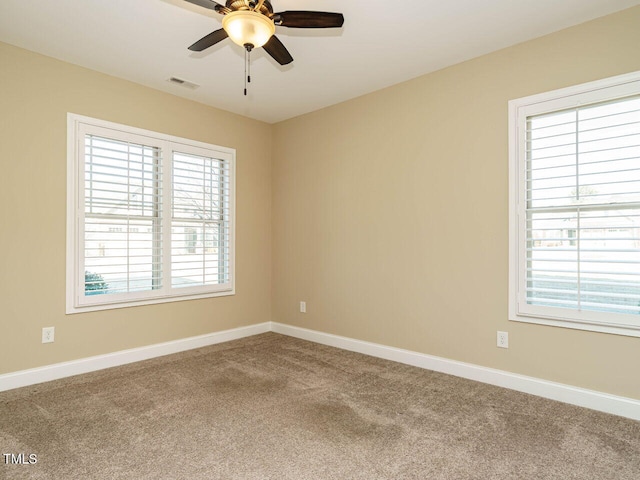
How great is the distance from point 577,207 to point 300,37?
7.91 feet

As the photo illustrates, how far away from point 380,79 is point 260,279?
2.79m

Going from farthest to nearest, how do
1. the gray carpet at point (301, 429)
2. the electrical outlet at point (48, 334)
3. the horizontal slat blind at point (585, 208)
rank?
the electrical outlet at point (48, 334), the horizontal slat blind at point (585, 208), the gray carpet at point (301, 429)

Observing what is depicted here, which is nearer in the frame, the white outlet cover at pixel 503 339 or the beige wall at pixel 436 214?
the beige wall at pixel 436 214

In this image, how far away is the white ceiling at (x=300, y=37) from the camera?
2535 millimetres

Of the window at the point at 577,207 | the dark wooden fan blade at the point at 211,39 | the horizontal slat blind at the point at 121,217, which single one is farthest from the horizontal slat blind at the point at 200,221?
the window at the point at 577,207

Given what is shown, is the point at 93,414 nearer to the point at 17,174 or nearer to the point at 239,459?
the point at 239,459

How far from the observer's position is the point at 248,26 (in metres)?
1.99

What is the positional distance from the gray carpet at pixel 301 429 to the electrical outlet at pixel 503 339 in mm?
352

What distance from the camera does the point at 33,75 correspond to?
3129 mm

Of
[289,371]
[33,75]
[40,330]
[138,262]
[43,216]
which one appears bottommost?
[289,371]

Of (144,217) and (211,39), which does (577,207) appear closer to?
(211,39)

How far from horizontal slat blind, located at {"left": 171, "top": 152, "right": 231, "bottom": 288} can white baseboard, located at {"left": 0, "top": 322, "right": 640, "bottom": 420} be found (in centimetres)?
69

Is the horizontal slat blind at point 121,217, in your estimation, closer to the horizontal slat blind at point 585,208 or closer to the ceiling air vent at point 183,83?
the ceiling air vent at point 183,83

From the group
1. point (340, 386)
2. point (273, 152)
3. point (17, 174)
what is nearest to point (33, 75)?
point (17, 174)
